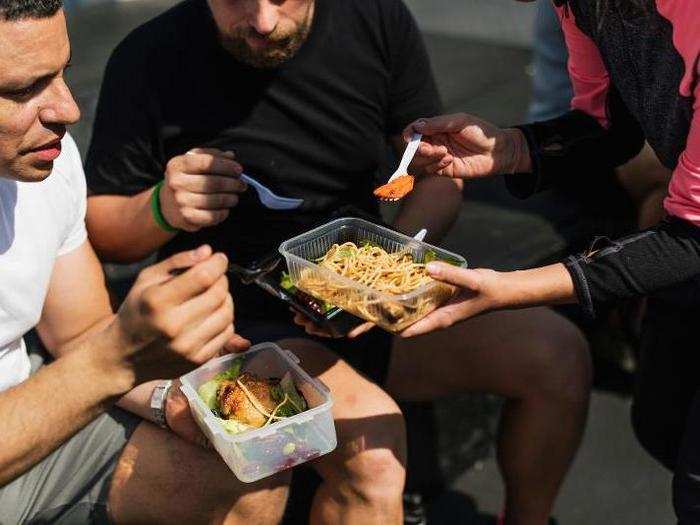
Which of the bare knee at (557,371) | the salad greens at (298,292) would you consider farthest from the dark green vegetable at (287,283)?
the bare knee at (557,371)

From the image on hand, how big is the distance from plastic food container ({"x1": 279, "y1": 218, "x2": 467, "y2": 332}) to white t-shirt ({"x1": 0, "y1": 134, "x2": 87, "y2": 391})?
572 mm

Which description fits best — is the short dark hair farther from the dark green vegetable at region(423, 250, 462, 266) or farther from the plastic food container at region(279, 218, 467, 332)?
the dark green vegetable at region(423, 250, 462, 266)

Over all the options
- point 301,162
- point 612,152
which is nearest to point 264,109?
point 301,162

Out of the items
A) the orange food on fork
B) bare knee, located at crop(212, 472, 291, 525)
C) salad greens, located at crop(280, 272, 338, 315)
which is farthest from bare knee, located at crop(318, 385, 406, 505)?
the orange food on fork

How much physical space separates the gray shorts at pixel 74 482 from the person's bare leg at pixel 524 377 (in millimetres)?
831

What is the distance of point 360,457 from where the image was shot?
2057mm

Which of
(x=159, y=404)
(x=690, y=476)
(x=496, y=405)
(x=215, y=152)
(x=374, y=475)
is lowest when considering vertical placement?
(x=496, y=405)

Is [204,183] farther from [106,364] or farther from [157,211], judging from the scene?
[106,364]

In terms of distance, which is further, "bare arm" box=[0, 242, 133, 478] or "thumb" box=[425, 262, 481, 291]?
"thumb" box=[425, 262, 481, 291]

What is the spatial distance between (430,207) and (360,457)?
0.87 meters

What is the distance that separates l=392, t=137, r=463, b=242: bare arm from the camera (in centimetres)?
258

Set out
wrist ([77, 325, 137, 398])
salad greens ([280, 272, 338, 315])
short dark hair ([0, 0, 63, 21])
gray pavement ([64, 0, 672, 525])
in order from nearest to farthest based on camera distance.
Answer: wrist ([77, 325, 137, 398]) < short dark hair ([0, 0, 63, 21]) < salad greens ([280, 272, 338, 315]) < gray pavement ([64, 0, 672, 525])

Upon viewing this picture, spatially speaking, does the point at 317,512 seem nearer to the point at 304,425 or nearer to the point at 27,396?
the point at 304,425

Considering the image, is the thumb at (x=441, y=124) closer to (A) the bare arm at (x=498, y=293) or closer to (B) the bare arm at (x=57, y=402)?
(A) the bare arm at (x=498, y=293)
